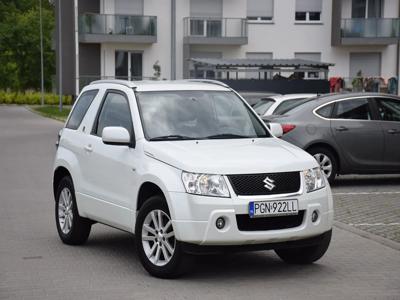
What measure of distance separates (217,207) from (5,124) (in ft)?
106

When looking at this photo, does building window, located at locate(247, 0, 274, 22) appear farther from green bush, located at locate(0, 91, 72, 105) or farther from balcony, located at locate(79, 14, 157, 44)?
green bush, located at locate(0, 91, 72, 105)

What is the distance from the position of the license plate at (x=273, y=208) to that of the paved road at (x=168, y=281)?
2.01 feet

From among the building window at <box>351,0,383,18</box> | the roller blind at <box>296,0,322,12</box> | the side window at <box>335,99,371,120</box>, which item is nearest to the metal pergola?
the side window at <box>335,99,371,120</box>

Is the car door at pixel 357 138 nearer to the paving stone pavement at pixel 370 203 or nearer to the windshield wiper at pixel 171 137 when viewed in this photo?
the paving stone pavement at pixel 370 203

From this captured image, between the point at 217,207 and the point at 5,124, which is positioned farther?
the point at 5,124

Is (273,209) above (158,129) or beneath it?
beneath

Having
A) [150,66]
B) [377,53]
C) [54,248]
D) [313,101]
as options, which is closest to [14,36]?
[150,66]

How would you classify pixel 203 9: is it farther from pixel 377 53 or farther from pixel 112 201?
pixel 112 201

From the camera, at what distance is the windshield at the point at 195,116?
796 cm

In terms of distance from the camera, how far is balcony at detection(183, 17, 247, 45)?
47.5 m

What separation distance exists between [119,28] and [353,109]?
34363 mm

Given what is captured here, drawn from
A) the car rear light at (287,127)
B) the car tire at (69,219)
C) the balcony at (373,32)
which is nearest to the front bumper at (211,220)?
the car tire at (69,219)

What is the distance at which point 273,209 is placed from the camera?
7.00 meters

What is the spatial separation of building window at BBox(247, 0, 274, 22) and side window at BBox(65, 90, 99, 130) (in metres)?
39.4
